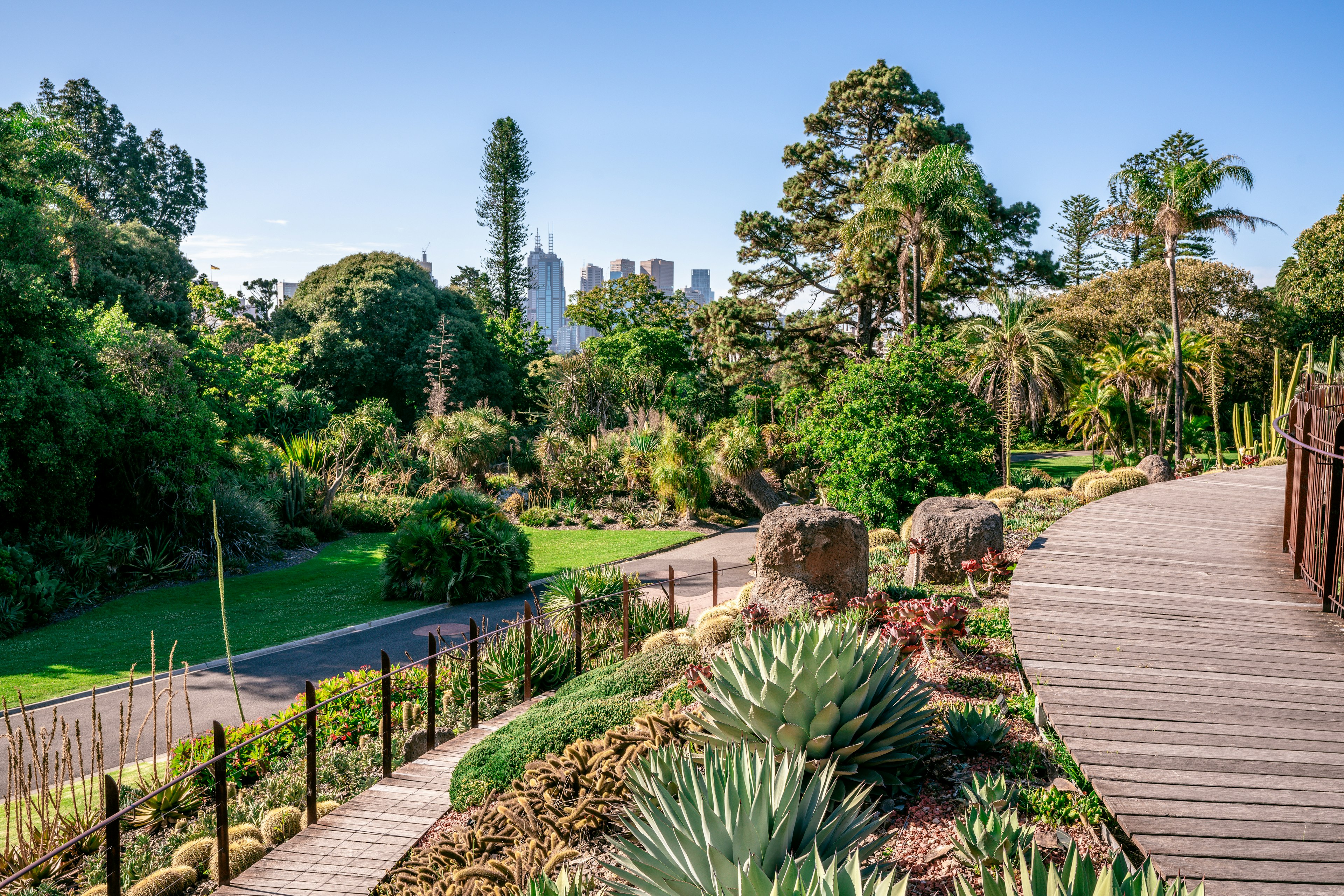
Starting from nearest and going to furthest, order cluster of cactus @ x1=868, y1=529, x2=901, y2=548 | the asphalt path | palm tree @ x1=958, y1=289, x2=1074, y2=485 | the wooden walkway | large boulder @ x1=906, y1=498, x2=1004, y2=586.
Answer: the wooden walkway → the asphalt path → large boulder @ x1=906, y1=498, x2=1004, y2=586 → cluster of cactus @ x1=868, y1=529, x2=901, y2=548 → palm tree @ x1=958, y1=289, x2=1074, y2=485

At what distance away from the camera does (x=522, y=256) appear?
146ft

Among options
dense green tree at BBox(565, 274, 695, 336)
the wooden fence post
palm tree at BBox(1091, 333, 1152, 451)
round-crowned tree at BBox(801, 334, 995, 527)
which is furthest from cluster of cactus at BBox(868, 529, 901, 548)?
dense green tree at BBox(565, 274, 695, 336)

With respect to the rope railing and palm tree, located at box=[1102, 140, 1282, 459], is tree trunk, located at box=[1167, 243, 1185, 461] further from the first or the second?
the rope railing

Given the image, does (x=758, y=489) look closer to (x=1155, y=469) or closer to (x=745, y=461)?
(x=745, y=461)

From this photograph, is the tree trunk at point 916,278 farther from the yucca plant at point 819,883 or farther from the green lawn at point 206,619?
the yucca plant at point 819,883

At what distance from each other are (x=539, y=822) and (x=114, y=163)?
52.8 metres

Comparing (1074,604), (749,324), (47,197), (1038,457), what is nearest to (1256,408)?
(1038,457)

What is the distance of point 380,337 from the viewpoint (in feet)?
107

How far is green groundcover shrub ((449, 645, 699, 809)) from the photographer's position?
4.96 m

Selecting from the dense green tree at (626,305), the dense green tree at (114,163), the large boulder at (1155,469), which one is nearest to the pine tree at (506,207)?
the dense green tree at (626,305)

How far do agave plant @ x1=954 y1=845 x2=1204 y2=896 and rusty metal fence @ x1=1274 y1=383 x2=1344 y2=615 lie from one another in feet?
17.0

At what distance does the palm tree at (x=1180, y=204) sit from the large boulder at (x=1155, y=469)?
4.22 meters

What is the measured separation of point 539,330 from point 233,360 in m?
23.5

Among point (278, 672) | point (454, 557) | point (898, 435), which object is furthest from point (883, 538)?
point (278, 672)
